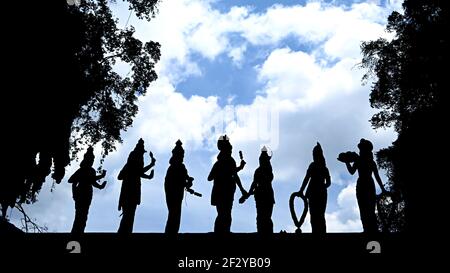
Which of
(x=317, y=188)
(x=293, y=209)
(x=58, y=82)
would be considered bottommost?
(x=293, y=209)

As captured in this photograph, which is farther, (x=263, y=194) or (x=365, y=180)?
(x=263, y=194)

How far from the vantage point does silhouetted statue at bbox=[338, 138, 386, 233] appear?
7430mm

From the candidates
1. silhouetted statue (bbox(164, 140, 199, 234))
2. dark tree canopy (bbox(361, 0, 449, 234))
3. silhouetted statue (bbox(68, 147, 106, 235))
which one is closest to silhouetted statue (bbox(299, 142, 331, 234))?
silhouetted statue (bbox(164, 140, 199, 234))

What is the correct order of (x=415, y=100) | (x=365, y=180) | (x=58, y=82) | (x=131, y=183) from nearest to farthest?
(x=365, y=180) → (x=131, y=183) → (x=58, y=82) → (x=415, y=100)

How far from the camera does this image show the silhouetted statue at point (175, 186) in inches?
310

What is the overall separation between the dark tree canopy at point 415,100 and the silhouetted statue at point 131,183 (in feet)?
30.1

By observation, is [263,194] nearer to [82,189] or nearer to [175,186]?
[175,186]

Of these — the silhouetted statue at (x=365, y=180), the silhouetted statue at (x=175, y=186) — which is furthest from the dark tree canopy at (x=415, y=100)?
the silhouetted statue at (x=175, y=186)

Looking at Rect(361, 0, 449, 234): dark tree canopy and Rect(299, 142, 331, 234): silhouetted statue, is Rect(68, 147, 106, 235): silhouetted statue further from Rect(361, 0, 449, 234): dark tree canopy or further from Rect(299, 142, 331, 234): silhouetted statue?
Rect(361, 0, 449, 234): dark tree canopy

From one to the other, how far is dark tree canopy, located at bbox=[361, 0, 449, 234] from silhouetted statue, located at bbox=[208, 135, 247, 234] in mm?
7775

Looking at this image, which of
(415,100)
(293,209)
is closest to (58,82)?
(293,209)

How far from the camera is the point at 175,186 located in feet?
26.2

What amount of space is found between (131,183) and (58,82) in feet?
19.4

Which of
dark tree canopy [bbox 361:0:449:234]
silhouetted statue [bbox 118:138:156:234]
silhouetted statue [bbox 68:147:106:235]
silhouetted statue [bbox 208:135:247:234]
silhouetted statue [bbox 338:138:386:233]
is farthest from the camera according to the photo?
dark tree canopy [bbox 361:0:449:234]
